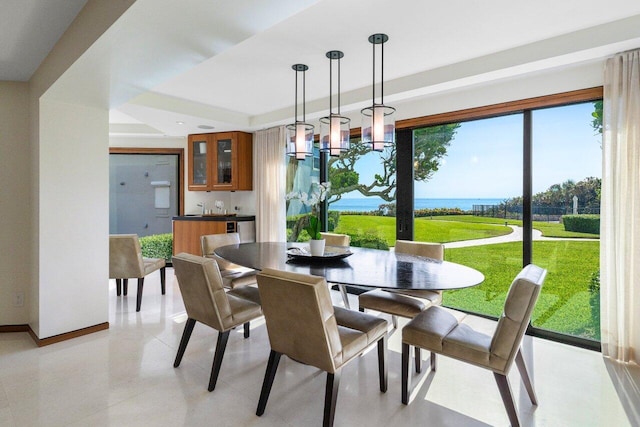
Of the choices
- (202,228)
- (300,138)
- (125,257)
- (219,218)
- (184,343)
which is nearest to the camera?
(184,343)

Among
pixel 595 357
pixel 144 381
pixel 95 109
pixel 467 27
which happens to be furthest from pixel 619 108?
pixel 95 109

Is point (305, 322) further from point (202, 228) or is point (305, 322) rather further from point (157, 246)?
point (157, 246)

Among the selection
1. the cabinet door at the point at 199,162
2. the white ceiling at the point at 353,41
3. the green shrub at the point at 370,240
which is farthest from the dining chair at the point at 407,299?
the cabinet door at the point at 199,162

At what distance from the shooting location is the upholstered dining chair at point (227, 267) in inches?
133

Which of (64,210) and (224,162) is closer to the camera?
(64,210)

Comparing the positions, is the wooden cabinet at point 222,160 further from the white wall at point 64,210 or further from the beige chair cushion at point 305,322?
the beige chair cushion at point 305,322

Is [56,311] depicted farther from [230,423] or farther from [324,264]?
[324,264]

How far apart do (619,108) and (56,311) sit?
486 centimetres

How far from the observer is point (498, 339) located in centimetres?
189

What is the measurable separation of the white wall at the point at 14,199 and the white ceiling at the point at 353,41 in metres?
0.75

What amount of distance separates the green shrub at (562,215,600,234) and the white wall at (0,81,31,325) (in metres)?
4.97

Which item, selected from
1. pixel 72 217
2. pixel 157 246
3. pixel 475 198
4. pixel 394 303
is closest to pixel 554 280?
pixel 475 198

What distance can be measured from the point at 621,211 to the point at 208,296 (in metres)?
3.10

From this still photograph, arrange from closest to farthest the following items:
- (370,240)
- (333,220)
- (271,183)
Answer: (370,240) → (333,220) → (271,183)
